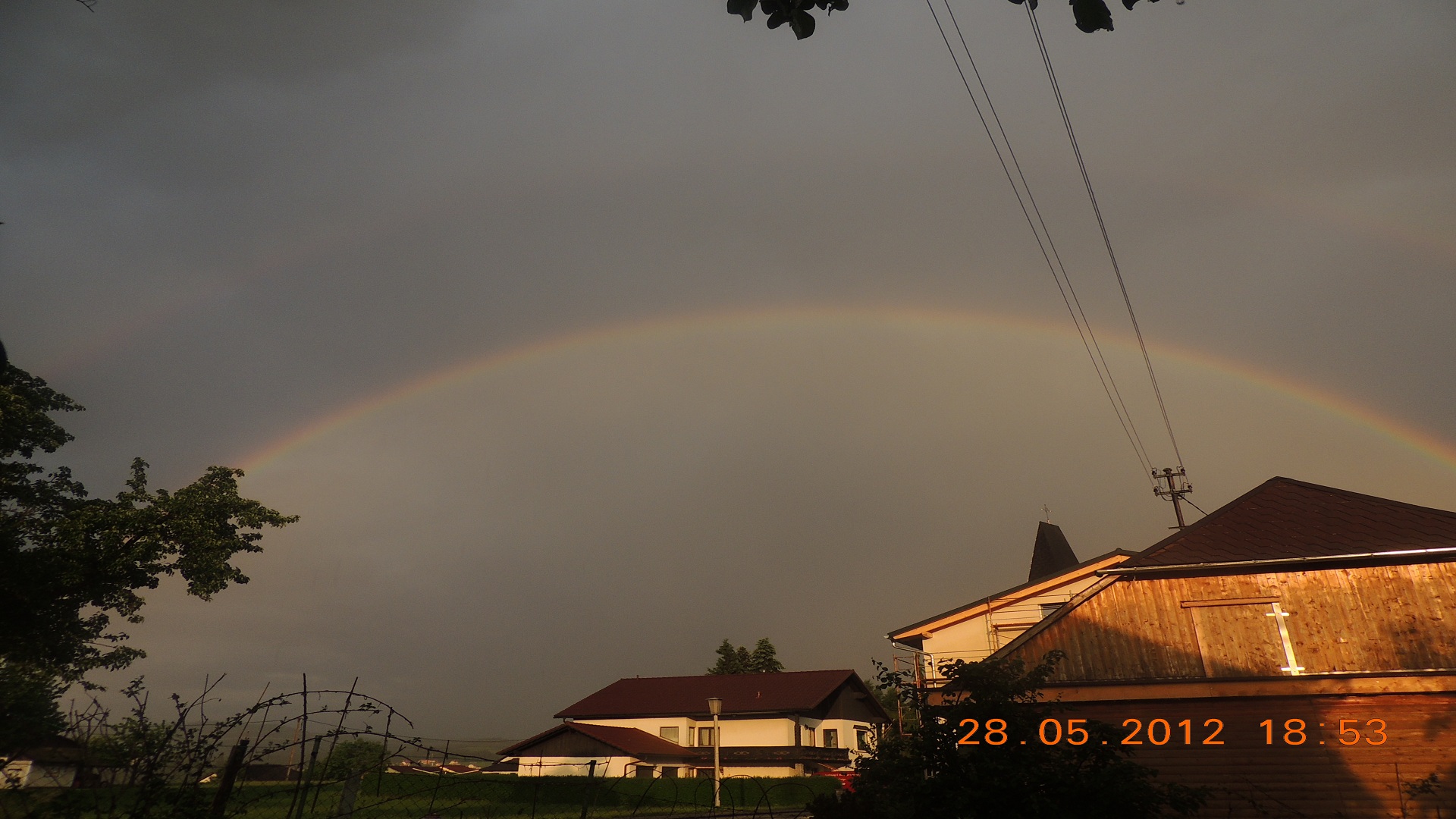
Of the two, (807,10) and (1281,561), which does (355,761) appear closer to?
(807,10)

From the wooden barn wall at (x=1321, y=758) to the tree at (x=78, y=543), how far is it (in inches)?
1197

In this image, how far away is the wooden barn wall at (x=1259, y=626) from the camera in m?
15.5

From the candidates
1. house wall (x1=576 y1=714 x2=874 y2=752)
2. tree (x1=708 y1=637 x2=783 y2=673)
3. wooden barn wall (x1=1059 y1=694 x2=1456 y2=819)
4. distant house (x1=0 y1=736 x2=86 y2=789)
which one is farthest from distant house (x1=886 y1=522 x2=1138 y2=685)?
tree (x1=708 y1=637 x2=783 y2=673)

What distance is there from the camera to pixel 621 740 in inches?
1614

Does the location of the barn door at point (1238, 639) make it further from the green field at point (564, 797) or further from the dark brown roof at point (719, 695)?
the dark brown roof at point (719, 695)

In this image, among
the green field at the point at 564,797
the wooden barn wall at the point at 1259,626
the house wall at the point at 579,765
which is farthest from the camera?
the house wall at the point at 579,765

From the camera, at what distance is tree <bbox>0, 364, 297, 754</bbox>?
26.6 metres

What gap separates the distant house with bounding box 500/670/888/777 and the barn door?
24050 millimetres

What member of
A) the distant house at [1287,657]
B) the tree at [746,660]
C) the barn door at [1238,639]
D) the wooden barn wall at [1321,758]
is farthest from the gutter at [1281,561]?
the tree at [746,660]

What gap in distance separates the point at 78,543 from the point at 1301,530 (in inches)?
1471

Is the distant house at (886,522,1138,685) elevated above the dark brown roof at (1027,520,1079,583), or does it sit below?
below

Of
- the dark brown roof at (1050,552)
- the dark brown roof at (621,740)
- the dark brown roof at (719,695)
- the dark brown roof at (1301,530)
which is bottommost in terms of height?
the dark brown roof at (621,740)

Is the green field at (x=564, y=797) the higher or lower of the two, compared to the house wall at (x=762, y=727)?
lower

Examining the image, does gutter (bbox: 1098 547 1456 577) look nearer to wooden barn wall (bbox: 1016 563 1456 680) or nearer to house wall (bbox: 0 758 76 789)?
wooden barn wall (bbox: 1016 563 1456 680)
